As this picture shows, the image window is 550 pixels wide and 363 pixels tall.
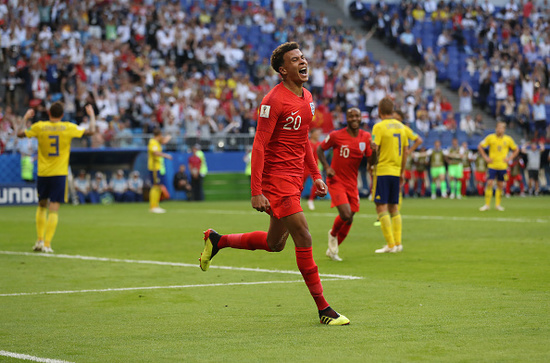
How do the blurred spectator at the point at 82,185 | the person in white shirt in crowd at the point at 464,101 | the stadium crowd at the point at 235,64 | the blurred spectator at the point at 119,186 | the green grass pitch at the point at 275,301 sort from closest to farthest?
the green grass pitch at the point at 275,301
the blurred spectator at the point at 82,185
the blurred spectator at the point at 119,186
the stadium crowd at the point at 235,64
the person in white shirt in crowd at the point at 464,101

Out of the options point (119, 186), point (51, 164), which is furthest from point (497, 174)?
point (51, 164)

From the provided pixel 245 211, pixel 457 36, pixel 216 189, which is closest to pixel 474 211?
pixel 245 211

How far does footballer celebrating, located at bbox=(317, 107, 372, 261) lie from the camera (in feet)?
42.5

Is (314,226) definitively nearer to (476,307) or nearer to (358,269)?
(358,269)

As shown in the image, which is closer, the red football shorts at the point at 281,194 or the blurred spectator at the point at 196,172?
the red football shorts at the point at 281,194

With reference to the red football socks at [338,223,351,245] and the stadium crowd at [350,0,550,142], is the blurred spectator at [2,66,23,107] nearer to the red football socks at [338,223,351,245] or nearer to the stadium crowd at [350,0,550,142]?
the stadium crowd at [350,0,550,142]

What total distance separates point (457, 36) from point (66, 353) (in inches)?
1584

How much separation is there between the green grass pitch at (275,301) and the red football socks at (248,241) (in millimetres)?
609

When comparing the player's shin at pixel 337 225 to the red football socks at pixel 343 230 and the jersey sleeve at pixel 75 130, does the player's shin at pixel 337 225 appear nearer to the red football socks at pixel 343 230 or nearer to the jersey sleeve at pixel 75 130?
the red football socks at pixel 343 230

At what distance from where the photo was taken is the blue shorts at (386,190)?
1407cm

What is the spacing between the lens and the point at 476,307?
813cm

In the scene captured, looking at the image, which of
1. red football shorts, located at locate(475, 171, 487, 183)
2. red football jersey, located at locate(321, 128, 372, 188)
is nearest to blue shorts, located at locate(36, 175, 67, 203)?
red football jersey, located at locate(321, 128, 372, 188)

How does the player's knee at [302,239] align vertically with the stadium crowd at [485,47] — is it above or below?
below

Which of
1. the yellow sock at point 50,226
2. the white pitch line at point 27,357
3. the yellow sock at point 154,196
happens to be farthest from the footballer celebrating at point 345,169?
the yellow sock at point 154,196
